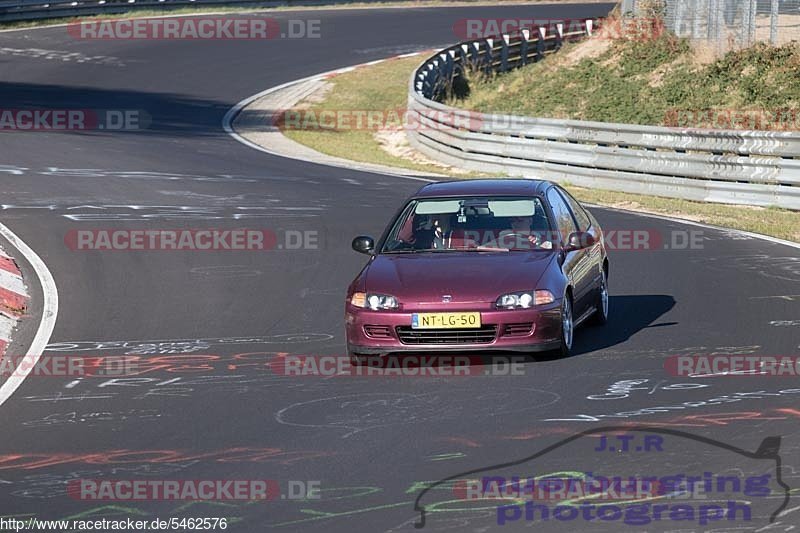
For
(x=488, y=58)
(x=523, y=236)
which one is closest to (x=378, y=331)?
(x=523, y=236)

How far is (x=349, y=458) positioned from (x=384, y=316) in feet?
9.14

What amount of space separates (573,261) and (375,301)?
191cm

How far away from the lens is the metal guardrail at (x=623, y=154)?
21562mm

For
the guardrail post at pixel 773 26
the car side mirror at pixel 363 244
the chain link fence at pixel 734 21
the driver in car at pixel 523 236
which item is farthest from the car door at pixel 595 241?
the guardrail post at pixel 773 26

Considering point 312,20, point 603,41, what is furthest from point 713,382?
point 312,20

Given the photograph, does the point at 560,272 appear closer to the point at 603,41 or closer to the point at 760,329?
the point at 760,329

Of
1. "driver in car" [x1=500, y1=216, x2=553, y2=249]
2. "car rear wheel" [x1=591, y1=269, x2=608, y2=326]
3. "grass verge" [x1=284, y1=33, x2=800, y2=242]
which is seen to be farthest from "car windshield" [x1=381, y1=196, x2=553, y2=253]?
"grass verge" [x1=284, y1=33, x2=800, y2=242]

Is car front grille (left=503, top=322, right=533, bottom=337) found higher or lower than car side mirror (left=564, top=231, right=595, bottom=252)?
lower

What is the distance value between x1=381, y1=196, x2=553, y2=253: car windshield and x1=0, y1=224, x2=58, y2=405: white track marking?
3.18m

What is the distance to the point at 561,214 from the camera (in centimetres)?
1243

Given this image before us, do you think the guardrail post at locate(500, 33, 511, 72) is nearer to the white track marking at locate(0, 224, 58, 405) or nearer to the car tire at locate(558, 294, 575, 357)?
the white track marking at locate(0, 224, 58, 405)

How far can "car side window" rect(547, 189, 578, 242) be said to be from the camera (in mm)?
12117

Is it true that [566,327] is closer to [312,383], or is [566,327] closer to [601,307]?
[601,307]

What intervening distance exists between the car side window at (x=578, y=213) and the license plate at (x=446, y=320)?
2501 millimetres
